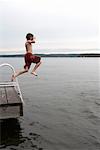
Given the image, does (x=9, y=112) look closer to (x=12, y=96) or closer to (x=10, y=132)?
(x=12, y=96)

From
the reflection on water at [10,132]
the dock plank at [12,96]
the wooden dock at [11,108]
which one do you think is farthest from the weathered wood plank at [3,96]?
the reflection on water at [10,132]

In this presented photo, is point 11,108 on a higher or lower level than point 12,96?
lower

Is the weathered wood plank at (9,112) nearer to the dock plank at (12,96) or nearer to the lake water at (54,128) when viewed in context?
the dock plank at (12,96)

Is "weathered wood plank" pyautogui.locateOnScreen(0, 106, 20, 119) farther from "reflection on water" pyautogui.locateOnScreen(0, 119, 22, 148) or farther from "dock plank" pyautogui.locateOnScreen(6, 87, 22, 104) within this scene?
"reflection on water" pyautogui.locateOnScreen(0, 119, 22, 148)

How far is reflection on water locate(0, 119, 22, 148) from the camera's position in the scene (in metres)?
13.9

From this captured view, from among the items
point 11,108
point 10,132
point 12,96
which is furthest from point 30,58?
point 10,132

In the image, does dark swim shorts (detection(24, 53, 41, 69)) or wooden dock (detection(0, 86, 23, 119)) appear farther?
wooden dock (detection(0, 86, 23, 119))

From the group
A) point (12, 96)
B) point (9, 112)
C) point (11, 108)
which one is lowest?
point (9, 112)

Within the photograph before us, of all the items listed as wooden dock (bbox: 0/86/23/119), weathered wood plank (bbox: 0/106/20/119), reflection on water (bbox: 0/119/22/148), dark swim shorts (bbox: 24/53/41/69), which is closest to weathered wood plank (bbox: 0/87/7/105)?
wooden dock (bbox: 0/86/23/119)

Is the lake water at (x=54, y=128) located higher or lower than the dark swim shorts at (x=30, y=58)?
lower

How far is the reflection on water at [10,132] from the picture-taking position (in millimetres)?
13875

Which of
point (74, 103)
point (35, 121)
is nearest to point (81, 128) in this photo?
point (35, 121)

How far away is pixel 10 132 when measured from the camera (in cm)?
1496

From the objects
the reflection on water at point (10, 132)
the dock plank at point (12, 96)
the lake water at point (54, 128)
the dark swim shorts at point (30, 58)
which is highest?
the dark swim shorts at point (30, 58)
